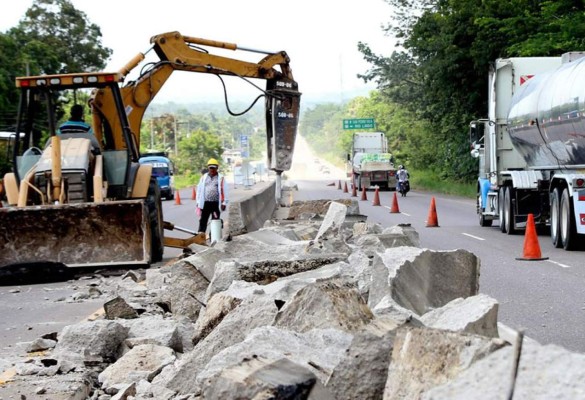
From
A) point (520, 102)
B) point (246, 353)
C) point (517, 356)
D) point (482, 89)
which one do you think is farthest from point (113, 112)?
point (482, 89)

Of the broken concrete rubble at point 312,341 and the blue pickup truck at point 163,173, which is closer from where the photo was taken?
the broken concrete rubble at point 312,341

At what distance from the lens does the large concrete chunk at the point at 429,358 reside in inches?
180

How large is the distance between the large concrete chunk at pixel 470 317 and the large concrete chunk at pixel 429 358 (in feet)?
2.71

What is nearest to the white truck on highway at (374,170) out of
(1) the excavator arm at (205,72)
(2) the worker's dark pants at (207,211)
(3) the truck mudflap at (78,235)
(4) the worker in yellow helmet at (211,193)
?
(1) the excavator arm at (205,72)

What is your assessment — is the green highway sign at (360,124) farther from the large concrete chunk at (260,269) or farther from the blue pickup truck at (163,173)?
the large concrete chunk at (260,269)

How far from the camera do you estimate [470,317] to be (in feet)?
19.8

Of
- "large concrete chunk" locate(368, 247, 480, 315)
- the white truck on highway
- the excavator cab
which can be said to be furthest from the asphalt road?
the white truck on highway

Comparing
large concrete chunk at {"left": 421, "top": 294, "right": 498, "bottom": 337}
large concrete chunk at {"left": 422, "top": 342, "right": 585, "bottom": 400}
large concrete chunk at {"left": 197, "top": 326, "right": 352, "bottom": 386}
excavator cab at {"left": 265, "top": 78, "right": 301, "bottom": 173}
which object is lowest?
large concrete chunk at {"left": 197, "top": 326, "right": 352, "bottom": 386}

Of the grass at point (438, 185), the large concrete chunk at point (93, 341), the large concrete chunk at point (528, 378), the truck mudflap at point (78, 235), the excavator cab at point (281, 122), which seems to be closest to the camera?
the large concrete chunk at point (528, 378)

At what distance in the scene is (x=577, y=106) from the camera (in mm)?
18578

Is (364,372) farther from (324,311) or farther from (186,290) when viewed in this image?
(186,290)

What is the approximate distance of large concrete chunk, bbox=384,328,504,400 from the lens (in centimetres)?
457

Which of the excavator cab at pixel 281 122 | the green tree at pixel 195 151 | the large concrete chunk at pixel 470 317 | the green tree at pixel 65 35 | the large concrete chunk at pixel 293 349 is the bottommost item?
the green tree at pixel 195 151

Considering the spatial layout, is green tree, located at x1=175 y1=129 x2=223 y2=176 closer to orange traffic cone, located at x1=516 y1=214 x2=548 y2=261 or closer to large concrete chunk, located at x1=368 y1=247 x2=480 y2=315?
orange traffic cone, located at x1=516 y1=214 x2=548 y2=261
